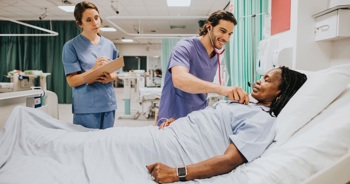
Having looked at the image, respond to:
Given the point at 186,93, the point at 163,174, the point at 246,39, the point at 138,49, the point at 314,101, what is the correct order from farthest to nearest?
1. the point at 138,49
2. the point at 246,39
3. the point at 186,93
4. the point at 314,101
5. the point at 163,174

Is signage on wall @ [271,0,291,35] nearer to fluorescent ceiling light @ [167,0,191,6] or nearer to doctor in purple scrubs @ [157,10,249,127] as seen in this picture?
doctor in purple scrubs @ [157,10,249,127]

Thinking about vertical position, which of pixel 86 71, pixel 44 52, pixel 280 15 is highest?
pixel 44 52

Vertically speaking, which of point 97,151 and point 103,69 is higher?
point 103,69

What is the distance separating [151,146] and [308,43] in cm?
144

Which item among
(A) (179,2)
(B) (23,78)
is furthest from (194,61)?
(B) (23,78)

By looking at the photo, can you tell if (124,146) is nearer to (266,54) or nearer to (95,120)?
(95,120)

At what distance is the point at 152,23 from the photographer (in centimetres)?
779

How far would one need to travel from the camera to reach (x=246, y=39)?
9.18 ft

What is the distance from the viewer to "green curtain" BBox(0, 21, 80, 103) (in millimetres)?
7250

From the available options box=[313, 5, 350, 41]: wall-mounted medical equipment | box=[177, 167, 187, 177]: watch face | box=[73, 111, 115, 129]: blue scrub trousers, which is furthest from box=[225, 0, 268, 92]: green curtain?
box=[177, 167, 187, 177]: watch face

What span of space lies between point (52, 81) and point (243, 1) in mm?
6252

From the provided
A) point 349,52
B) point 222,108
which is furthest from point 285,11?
point 222,108

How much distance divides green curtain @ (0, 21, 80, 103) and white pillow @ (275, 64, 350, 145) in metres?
7.08

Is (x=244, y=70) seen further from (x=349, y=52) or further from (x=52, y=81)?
(x=52, y=81)
